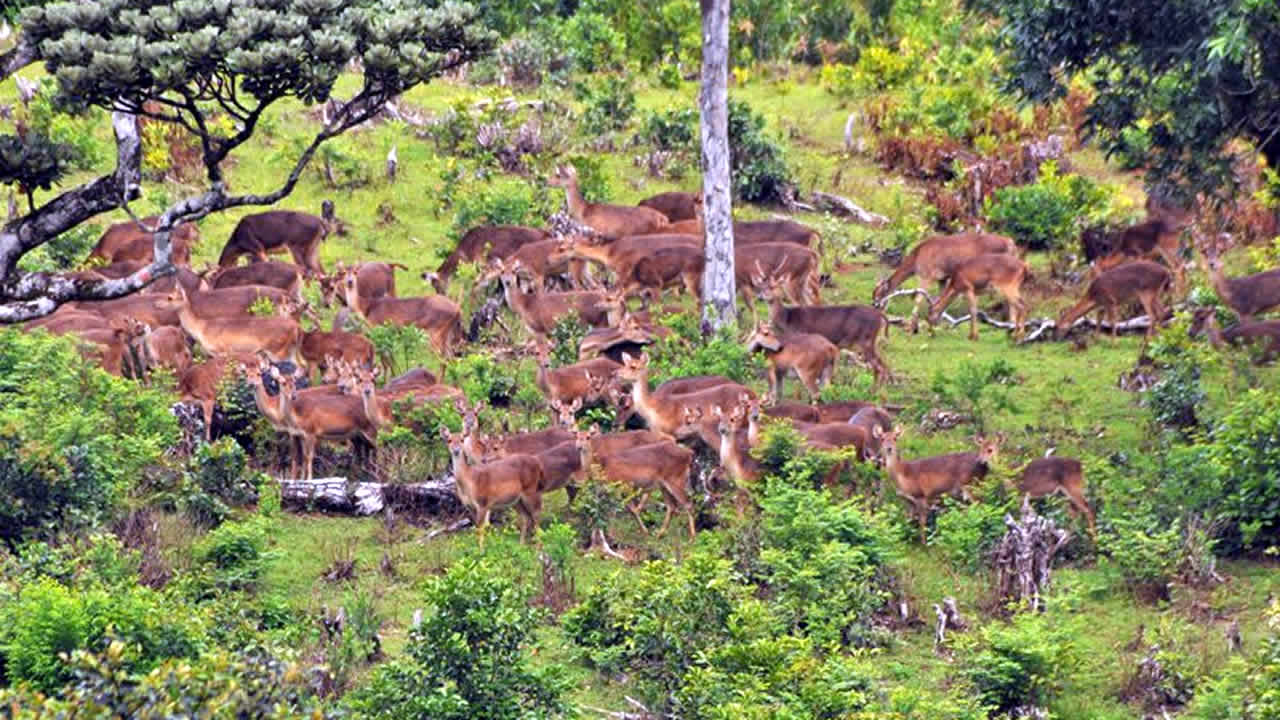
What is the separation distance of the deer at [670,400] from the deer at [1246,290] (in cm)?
548

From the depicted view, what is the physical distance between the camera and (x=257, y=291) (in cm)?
1995

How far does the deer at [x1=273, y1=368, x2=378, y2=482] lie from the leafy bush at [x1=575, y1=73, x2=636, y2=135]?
10811 mm

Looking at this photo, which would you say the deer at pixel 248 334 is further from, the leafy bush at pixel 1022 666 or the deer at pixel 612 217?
the leafy bush at pixel 1022 666

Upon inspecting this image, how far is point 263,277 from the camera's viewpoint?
20.8 meters

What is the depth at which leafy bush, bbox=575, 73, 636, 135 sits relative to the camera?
1067 inches

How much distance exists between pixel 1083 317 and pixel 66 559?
1131cm

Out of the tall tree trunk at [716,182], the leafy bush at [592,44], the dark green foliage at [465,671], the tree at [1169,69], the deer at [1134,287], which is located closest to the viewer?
the dark green foliage at [465,671]

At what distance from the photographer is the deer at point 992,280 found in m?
21.1

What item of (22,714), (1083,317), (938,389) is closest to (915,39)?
(1083,317)

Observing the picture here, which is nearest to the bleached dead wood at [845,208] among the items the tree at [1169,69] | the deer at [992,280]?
the deer at [992,280]

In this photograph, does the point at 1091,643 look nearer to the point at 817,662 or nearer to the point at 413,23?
the point at 817,662

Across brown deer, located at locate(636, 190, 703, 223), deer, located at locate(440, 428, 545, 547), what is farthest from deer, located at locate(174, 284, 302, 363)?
brown deer, located at locate(636, 190, 703, 223)

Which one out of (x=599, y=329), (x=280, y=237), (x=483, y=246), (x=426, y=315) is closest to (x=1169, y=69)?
(x=599, y=329)

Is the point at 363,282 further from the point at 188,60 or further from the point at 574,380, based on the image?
the point at 188,60
